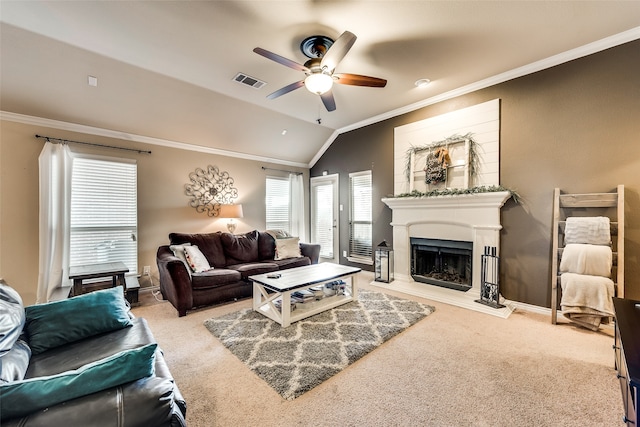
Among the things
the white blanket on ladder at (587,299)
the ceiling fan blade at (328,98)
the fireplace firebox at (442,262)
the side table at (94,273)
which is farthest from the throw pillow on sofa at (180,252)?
the white blanket on ladder at (587,299)

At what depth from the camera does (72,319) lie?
1769 mm

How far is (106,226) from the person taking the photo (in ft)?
13.0

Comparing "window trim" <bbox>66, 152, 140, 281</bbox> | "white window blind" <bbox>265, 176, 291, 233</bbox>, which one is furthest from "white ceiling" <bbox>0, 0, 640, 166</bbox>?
"white window blind" <bbox>265, 176, 291, 233</bbox>

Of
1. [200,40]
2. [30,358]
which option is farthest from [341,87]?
[30,358]

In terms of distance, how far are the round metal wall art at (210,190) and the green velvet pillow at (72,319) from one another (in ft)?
9.94

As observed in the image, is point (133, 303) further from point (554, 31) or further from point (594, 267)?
point (554, 31)

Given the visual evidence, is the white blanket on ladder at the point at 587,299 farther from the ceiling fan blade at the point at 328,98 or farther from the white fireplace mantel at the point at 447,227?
the ceiling fan blade at the point at 328,98

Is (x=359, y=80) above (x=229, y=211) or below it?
above

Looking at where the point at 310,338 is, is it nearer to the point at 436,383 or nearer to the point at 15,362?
the point at 436,383

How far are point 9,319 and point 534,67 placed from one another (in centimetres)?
530

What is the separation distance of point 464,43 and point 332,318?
3360 mm

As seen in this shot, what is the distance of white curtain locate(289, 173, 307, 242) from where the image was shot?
20.3 feet

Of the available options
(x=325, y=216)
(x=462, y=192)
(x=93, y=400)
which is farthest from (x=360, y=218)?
(x=93, y=400)

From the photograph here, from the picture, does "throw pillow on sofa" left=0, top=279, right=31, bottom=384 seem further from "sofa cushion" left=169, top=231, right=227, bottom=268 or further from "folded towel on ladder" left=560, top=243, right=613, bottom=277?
"folded towel on ladder" left=560, top=243, right=613, bottom=277
